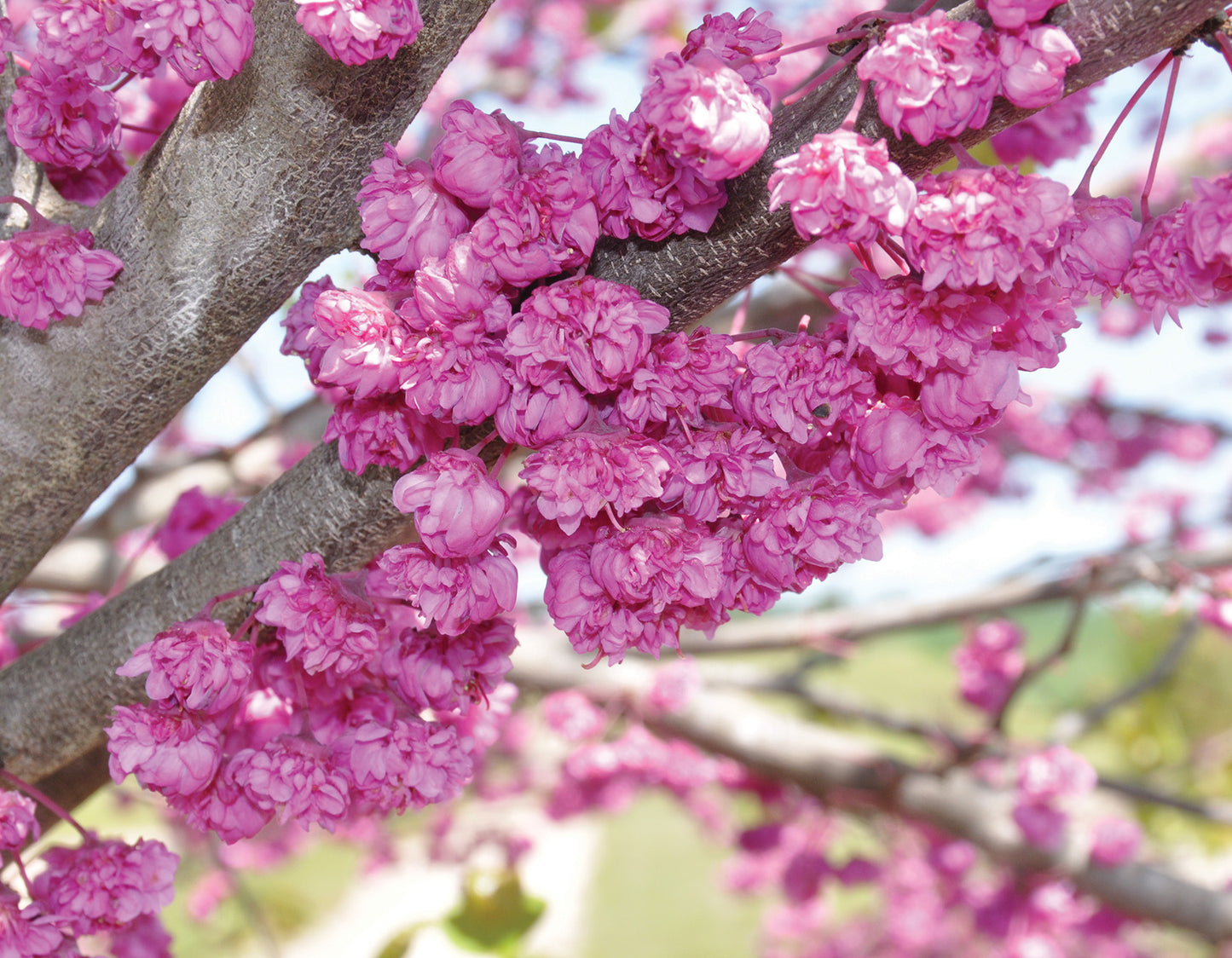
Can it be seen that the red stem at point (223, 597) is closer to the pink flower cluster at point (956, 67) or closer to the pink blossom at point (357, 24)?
the pink blossom at point (357, 24)

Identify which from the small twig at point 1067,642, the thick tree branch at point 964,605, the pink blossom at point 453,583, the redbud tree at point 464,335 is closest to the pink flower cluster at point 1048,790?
the small twig at point 1067,642

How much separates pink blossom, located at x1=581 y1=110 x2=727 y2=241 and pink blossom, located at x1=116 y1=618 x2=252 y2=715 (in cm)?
51

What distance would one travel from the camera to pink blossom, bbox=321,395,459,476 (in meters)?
0.78

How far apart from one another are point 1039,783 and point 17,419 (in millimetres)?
2332

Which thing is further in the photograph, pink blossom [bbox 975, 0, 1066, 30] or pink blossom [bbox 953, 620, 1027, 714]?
pink blossom [bbox 953, 620, 1027, 714]

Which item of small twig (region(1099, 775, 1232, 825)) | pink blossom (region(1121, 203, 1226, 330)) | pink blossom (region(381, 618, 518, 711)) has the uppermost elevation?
pink blossom (region(1121, 203, 1226, 330))

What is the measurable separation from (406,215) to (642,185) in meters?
0.20

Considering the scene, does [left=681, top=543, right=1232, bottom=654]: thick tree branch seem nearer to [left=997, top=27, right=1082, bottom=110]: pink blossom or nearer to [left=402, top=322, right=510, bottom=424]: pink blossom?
[left=402, top=322, right=510, bottom=424]: pink blossom

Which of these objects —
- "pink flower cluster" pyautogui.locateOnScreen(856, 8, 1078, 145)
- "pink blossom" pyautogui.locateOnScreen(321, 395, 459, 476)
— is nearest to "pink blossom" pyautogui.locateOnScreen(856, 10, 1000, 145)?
"pink flower cluster" pyautogui.locateOnScreen(856, 8, 1078, 145)

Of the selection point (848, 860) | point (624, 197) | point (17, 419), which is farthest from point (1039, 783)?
point (17, 419)

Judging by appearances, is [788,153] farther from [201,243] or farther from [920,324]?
[201,243]

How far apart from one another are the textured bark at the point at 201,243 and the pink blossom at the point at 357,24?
0.26ft

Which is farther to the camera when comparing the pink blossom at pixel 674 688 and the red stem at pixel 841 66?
the pink blossom at pixel 674 688

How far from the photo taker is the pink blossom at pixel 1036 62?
2.09 ft
